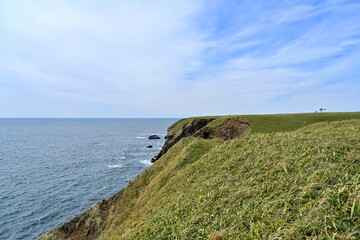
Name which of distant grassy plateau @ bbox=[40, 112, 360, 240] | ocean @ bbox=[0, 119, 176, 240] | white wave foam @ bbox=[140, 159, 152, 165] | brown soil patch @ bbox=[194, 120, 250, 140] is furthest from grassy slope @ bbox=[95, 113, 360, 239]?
white wave foam @ bbox=[140, 159, 152, 165]

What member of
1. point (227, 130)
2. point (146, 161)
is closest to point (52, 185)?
point (146, 161)

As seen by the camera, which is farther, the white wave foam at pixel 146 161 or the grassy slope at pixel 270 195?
the white wave foam at pixel 146 161

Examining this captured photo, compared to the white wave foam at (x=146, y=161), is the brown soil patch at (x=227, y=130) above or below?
above

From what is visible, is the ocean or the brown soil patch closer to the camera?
the ocean

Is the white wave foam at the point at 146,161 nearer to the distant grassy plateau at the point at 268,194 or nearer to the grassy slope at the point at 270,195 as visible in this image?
the distant grassy plateau at the point at 268,194

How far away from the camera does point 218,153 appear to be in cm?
1642

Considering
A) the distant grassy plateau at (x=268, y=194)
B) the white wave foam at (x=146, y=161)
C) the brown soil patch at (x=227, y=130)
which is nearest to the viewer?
the distant grassy plateau at (x=268, y=194)

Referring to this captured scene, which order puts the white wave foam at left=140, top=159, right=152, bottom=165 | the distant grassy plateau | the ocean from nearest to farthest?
the distant grassy plateau
the ocean
the white wave foam at left=140, top=159, right=152, bottom=165

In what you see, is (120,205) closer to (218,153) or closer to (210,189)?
(218,153)

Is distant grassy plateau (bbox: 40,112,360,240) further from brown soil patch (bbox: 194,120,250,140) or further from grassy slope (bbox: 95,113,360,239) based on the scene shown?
brown soil patch (bbox: 194,120,250,140)

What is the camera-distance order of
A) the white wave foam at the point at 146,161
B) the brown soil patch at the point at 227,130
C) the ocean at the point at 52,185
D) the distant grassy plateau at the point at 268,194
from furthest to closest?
the white wave foam at the point at 146,161 → the brown soil patch at the point at 227,130 → the ocean at the point at 52,185 → the distant grassy plateau at the point at 268,194

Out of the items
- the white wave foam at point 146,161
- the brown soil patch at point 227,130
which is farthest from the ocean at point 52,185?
the brown soil patch at point 227,130

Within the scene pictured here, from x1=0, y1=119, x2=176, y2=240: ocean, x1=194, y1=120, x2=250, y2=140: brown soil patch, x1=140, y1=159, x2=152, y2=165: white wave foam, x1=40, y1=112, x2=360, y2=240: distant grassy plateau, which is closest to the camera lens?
x1=40, y1=112, x2=360, y2=240: distant grassy plateau

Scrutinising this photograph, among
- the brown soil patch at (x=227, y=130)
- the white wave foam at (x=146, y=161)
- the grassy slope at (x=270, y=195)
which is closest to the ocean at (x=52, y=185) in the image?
the white wave foam at (x=146, y=161)
